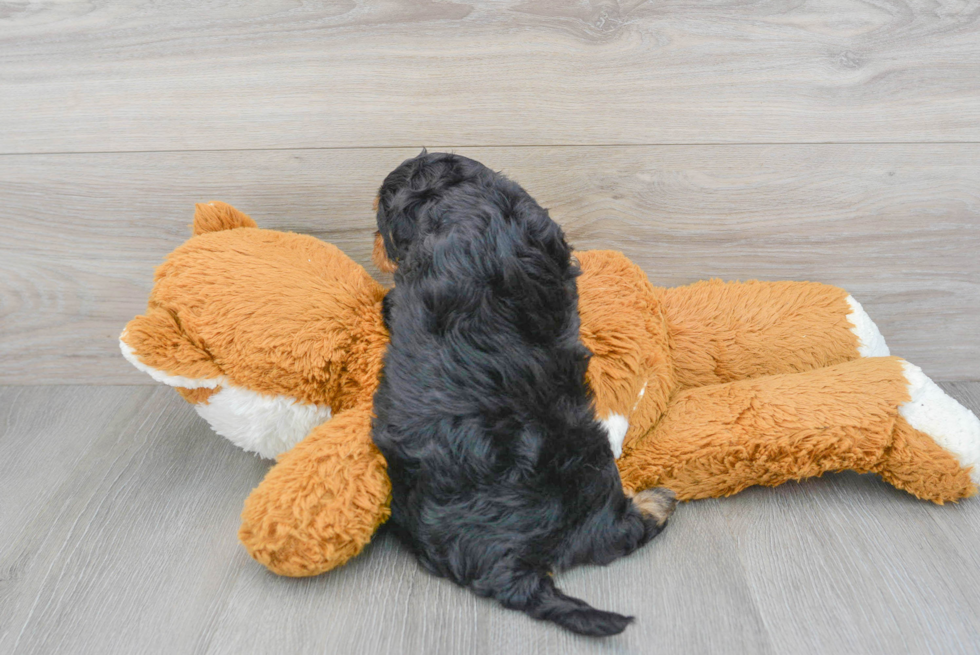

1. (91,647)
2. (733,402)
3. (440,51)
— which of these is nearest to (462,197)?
(440,51)

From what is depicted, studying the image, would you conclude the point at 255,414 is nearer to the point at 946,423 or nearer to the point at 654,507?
the point at 654,507

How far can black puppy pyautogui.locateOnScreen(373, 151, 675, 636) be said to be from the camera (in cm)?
63

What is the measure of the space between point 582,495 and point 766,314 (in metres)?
0.38

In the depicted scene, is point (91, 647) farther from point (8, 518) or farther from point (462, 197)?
point (462, 197)

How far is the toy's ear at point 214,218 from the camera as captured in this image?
824 millimetres

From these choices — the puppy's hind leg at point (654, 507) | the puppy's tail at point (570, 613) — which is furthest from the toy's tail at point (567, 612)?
the puppy's hind leg at point (654, 507)

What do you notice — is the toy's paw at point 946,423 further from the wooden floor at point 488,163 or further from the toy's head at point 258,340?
the toy's head at point 258,340

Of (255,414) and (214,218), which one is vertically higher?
(214,218)

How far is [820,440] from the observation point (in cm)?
74

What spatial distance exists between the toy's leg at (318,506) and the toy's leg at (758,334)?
416 millimetres

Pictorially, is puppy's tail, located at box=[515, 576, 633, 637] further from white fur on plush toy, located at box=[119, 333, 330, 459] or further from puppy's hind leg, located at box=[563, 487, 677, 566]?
white fur on plush toy, located at box=[119, 333, 330, 459]

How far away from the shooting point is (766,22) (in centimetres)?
85

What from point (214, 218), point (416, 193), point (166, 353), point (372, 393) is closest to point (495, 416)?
point (372, 393)

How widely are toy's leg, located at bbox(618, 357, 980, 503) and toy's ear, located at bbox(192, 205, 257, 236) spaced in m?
0.57
